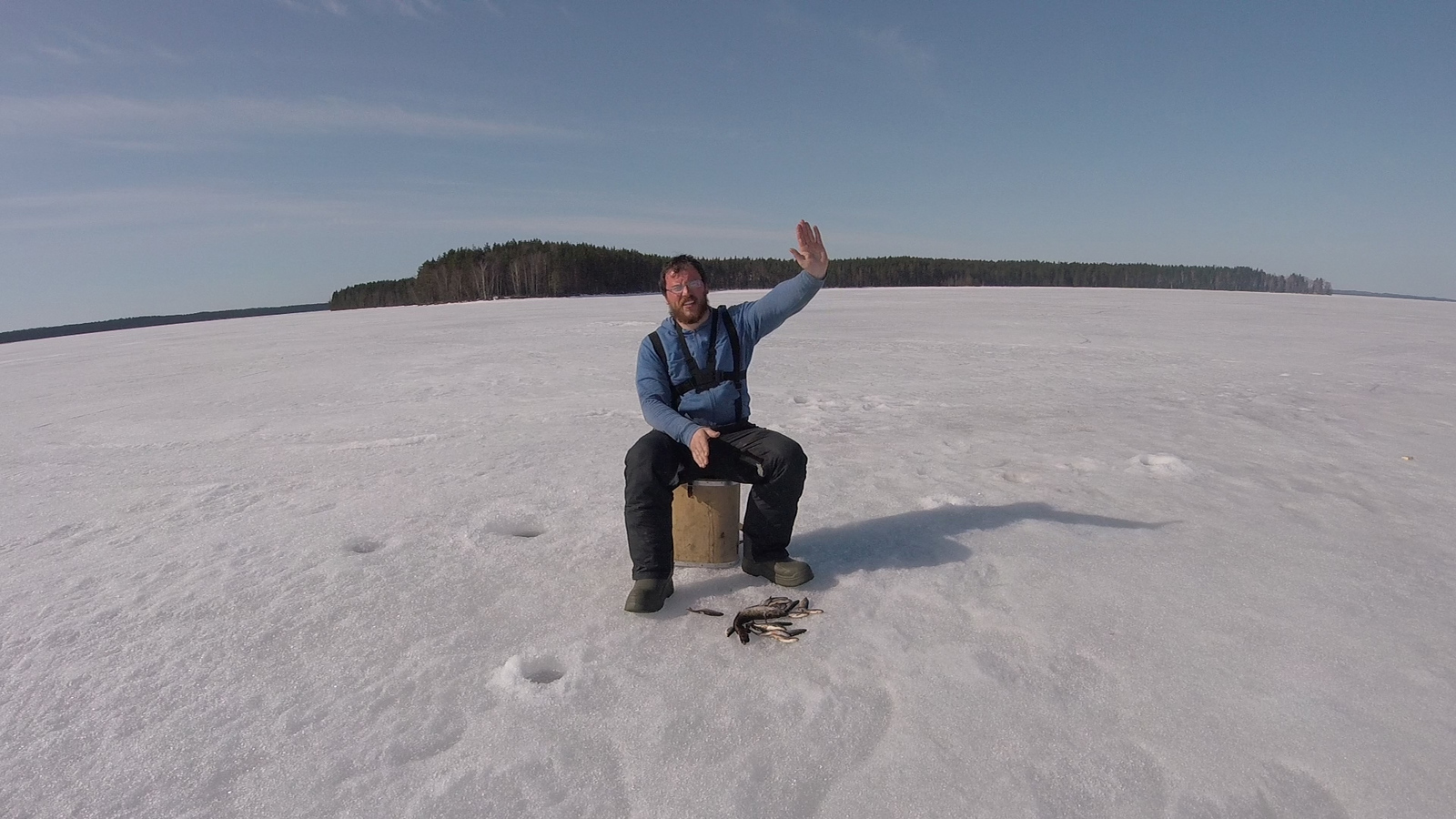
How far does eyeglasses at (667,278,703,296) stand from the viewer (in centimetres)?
307

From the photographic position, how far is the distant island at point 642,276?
232 feet

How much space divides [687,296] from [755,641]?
142 cm

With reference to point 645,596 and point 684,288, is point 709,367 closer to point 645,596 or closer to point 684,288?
point 684,288

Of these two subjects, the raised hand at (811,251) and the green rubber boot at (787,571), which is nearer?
the green rubber boot at (787,571)

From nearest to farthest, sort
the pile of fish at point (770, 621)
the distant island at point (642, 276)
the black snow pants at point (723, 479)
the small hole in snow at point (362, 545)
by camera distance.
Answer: the pile of fish at point (770, 621)
the black snow pants at point (723, 479)
the small hole in snow at point (362, 545)
the distant island at point (642, 276)

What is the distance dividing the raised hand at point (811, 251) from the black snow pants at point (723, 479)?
2.43ft

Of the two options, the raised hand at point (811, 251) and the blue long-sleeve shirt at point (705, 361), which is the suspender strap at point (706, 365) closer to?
the blue long-sleeve shirt at point (705, 361)

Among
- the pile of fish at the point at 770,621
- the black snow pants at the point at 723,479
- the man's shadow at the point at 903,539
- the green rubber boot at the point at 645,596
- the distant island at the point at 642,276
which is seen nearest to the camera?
the pile of fish at the point at 770,621

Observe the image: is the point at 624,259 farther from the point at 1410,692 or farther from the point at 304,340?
the point at 1410,692

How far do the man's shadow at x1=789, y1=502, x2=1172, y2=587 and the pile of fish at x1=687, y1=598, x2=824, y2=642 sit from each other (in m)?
0.29

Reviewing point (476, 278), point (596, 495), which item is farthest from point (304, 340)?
point (476, 278)

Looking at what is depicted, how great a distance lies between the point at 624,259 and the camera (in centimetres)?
8050

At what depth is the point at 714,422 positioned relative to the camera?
3131 millimetres

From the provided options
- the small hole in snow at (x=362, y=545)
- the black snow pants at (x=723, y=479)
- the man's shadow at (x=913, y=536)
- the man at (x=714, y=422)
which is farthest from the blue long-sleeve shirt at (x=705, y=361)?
the small hole in snow at (x=362, y=545)
